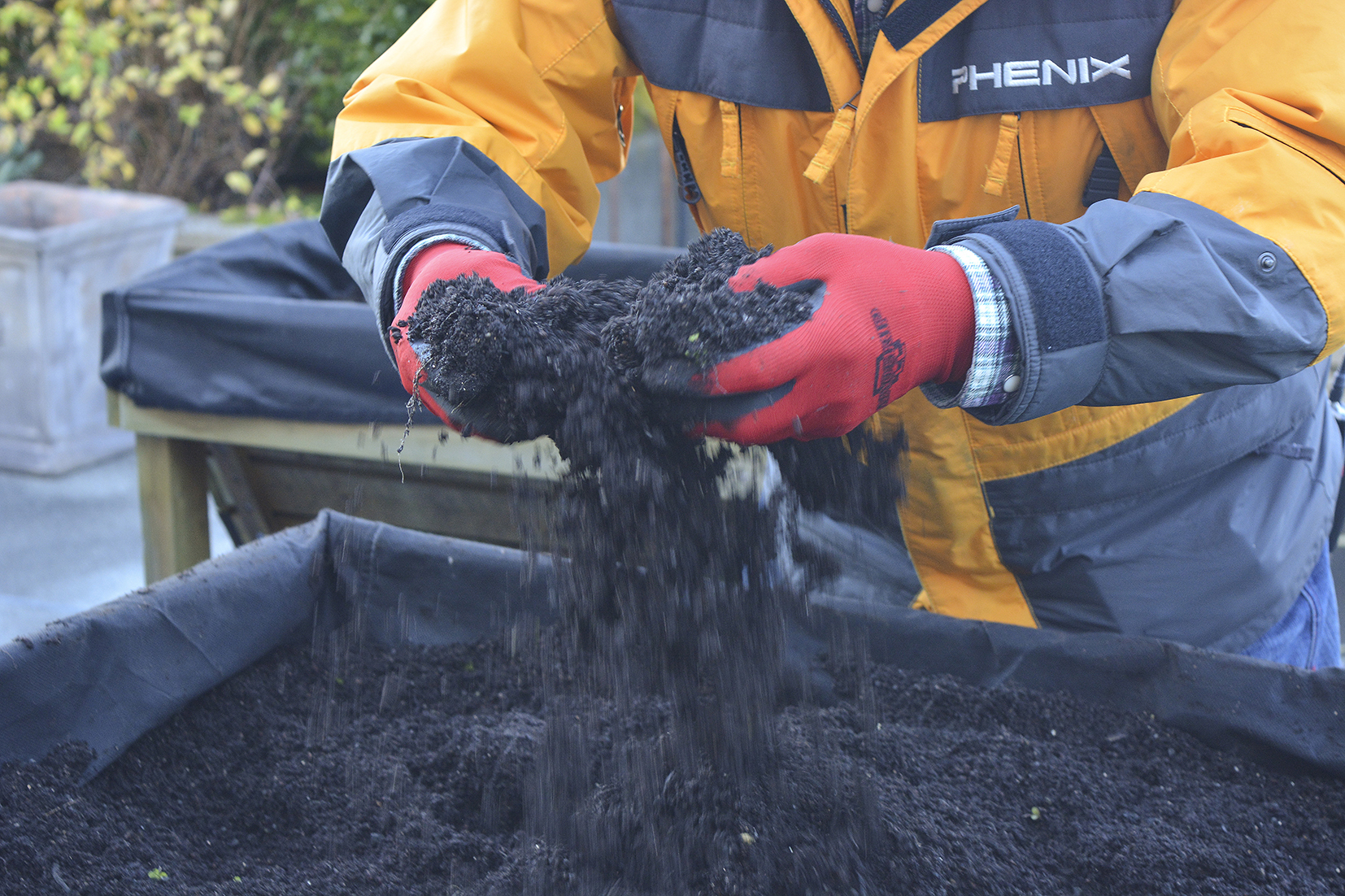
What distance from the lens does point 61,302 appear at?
12.0 feet

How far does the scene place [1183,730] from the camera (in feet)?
4.36

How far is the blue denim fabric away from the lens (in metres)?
1.54

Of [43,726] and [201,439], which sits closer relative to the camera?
[43,726]

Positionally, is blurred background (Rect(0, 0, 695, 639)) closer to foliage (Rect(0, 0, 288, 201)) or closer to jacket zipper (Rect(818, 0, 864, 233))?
foliage (Rect(0, 0, 288, 201))

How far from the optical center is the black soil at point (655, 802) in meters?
1.10

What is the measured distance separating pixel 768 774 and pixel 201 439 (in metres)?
1.72

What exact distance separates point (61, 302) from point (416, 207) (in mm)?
3014

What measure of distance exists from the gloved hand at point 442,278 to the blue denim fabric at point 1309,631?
1162mm

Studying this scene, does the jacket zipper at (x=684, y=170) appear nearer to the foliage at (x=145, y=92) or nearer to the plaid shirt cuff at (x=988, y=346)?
the plaid shirt cuff at (x=988, y=346)

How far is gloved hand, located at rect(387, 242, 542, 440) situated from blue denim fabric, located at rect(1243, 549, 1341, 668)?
116 cm

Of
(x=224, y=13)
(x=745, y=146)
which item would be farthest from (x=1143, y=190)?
(x=224, y=13)

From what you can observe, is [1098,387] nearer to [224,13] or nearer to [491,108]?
[491,108]

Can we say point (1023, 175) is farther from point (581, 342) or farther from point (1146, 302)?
point (581, 342)

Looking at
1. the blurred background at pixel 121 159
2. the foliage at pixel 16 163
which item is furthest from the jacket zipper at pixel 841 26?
the foliage at pixel 16 163
